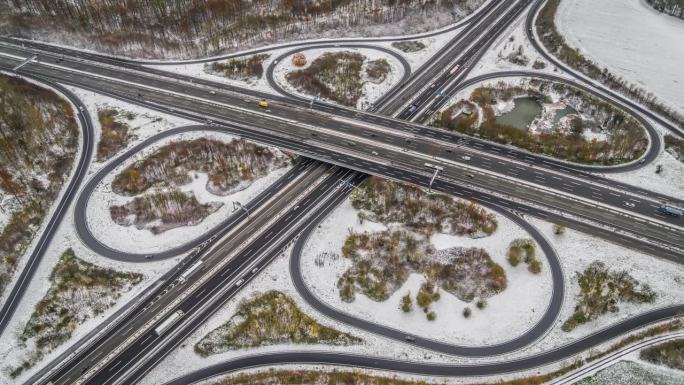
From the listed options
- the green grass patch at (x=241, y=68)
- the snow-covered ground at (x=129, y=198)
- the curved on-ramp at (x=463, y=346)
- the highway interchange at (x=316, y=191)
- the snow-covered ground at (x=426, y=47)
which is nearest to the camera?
the curved on-ramp at (x=463, y=346)

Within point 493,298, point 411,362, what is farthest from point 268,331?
point 493,298

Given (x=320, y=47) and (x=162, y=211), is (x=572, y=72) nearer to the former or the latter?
(x=320, y=47)

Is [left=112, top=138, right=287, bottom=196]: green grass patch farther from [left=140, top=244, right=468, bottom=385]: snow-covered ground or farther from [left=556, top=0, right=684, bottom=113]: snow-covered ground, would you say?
[left=556, top=0, right=684, bottom=113]: snow-covered ground

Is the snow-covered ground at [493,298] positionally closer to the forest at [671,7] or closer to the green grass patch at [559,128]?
the green grass patch at [559,128]

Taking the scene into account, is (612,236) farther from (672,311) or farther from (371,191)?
(371,191)

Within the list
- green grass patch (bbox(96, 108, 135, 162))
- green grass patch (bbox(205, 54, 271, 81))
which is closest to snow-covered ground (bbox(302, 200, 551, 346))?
green grass patch (bbox(96, 108, 135, 162))

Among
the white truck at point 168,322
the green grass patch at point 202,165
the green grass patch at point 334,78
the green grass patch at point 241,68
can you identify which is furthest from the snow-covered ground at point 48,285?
the green grass patch at point 334,78
